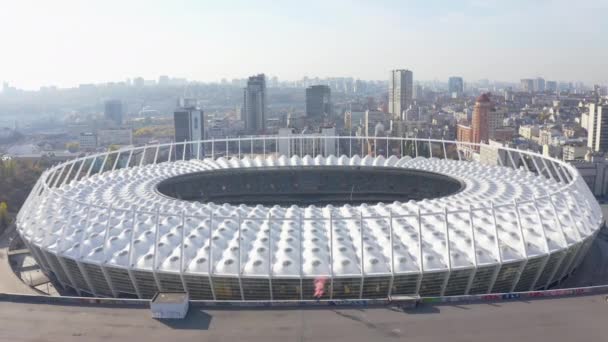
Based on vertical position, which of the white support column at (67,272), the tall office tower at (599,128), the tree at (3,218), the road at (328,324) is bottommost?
the tree at (3,218)

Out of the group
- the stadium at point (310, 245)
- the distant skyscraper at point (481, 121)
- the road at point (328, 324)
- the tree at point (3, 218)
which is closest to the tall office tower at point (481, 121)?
the distant skyscraper at point (481, 121)

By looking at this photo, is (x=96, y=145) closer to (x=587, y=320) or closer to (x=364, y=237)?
(x=364, y=237)

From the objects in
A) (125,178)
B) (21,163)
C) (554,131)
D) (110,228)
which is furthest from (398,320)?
(554,131)

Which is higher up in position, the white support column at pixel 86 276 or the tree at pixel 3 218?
the white support column at pixel 86 276

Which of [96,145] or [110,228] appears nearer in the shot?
[110,228]

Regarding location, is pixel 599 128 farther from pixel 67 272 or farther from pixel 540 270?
pixel 67 272

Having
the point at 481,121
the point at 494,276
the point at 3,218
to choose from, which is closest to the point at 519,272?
the point at 494,276

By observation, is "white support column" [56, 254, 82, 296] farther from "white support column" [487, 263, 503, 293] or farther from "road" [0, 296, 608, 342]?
"white support column" [487, 263, 503, 293]

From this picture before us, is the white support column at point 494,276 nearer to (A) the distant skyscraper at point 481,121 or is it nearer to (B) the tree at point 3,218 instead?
(B) the tree at point 3,218
